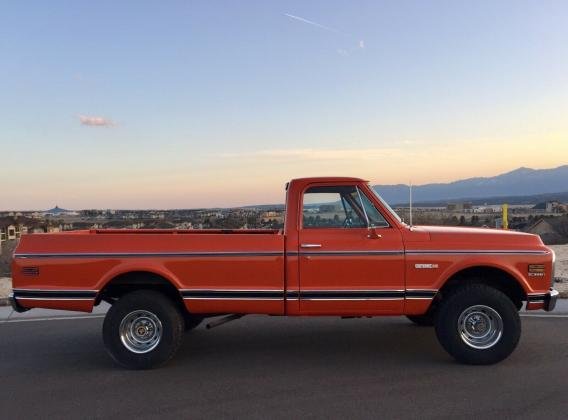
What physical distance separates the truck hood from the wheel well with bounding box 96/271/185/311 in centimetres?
263

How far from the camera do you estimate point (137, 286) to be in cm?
627

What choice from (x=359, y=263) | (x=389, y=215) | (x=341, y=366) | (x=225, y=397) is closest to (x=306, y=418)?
(x=225, y=397)

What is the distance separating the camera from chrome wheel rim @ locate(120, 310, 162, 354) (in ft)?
19.6

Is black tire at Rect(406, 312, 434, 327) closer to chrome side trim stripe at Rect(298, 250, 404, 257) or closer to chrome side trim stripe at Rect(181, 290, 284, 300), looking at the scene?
chrome side trim stripe at Rect(298, 250, 404, 257)

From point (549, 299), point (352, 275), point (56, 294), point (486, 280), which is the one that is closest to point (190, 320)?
point (56, 294)

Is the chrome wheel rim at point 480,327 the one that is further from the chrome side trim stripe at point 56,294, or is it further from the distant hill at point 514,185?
the distant hill at point 514,185

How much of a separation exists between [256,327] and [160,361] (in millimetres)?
2059

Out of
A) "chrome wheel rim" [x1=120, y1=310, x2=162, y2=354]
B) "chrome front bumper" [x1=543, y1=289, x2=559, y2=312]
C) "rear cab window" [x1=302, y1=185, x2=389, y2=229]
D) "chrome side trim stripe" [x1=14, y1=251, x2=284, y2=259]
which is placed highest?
"rear cab window" [x1=302, y1=185, x2=389, y2=229]

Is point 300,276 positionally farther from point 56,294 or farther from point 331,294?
point 56,294

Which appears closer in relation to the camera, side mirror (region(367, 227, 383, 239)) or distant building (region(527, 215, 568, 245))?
side mirror (region(367, 227, 383, 239))

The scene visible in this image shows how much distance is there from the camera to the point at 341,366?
19.5 ft

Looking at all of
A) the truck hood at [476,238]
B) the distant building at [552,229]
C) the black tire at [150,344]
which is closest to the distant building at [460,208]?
the distant building at [552,229]

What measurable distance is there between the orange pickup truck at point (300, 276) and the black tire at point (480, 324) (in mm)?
10

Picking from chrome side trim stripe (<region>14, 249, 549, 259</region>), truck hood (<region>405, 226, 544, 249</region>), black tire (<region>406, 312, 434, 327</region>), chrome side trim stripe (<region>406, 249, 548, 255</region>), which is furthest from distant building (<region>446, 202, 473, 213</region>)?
chrome side trim stripe (<region>14, 249, 549, 259</region>)
